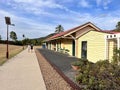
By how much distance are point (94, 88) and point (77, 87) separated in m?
1.81

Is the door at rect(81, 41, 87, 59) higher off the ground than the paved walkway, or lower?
higher

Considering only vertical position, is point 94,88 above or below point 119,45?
below

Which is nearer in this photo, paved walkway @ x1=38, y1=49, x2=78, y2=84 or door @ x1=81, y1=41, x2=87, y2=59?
paved walkway @ x1=38, y1=49, x2=78, y2=84

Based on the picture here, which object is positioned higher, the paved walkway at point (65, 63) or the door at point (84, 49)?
the door at point (84, 49)

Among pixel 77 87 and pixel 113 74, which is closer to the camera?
pixel 113 74

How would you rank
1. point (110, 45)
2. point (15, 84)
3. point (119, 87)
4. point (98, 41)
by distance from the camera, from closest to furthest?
point (119, 87), point (15, 84), point (110, 45), point (98, 41)

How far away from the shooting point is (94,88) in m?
7.09

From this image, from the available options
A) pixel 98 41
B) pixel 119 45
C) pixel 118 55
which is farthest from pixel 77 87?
pixel 98 41

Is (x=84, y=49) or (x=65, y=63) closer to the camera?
(x=65, y=63)

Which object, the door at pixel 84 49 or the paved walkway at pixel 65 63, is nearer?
the paved walkway at pixel 65 63

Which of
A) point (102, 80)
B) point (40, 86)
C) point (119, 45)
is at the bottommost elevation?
point (40, 86)

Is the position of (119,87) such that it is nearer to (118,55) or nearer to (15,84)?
(15,84)

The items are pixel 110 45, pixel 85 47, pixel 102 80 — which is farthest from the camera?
pixel 85 47

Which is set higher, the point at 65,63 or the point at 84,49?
the point at 84,49
